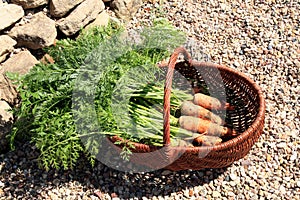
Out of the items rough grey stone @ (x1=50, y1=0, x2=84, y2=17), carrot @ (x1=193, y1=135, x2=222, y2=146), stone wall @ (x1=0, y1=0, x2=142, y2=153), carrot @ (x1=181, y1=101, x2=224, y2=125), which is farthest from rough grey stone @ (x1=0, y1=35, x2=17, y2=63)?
carrot @ (x1=193, y1=135, x2=222, y2=146)

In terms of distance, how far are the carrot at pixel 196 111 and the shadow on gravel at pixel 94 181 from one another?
35cm

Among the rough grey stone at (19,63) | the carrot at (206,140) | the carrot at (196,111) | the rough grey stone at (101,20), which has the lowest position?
the rough grey stone at (19,63)

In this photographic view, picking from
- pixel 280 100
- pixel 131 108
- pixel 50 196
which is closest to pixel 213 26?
pixel 280 100

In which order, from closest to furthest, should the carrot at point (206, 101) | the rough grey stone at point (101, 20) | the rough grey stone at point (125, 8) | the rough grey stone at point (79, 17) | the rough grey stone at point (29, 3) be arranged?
1. the carrot at point (206, 101)
2. the rough grey stone at point (29, 3)
3. the rough grey stone at point (79, 17)
4. the rough grey stone at point (101, 20)
5. the rough grey stone at point (125, 8)

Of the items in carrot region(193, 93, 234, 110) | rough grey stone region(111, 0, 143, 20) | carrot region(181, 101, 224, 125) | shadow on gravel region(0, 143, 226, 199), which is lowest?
shadow on gravel region(0, 143, 226, 199)

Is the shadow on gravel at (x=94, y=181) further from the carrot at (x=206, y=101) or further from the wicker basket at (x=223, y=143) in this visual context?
the carrot at (x=206, y=101)

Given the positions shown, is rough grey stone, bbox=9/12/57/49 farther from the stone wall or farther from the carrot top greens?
the carrot top greens

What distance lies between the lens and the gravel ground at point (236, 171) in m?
2.98

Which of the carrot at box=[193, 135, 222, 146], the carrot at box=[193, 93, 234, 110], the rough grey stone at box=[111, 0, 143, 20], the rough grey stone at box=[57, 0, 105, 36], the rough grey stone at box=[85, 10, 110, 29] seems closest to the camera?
the carrot at box=[193, 135, 222, 146]

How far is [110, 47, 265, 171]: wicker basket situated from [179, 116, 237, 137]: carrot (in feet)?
0.56

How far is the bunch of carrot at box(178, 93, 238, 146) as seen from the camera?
2.94 m

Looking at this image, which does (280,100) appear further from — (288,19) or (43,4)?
(43,4)

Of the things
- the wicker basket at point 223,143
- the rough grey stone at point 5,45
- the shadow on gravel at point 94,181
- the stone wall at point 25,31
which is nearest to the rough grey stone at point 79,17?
the stone wall at point 25,31

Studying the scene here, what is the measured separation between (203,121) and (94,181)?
79 centimetres
